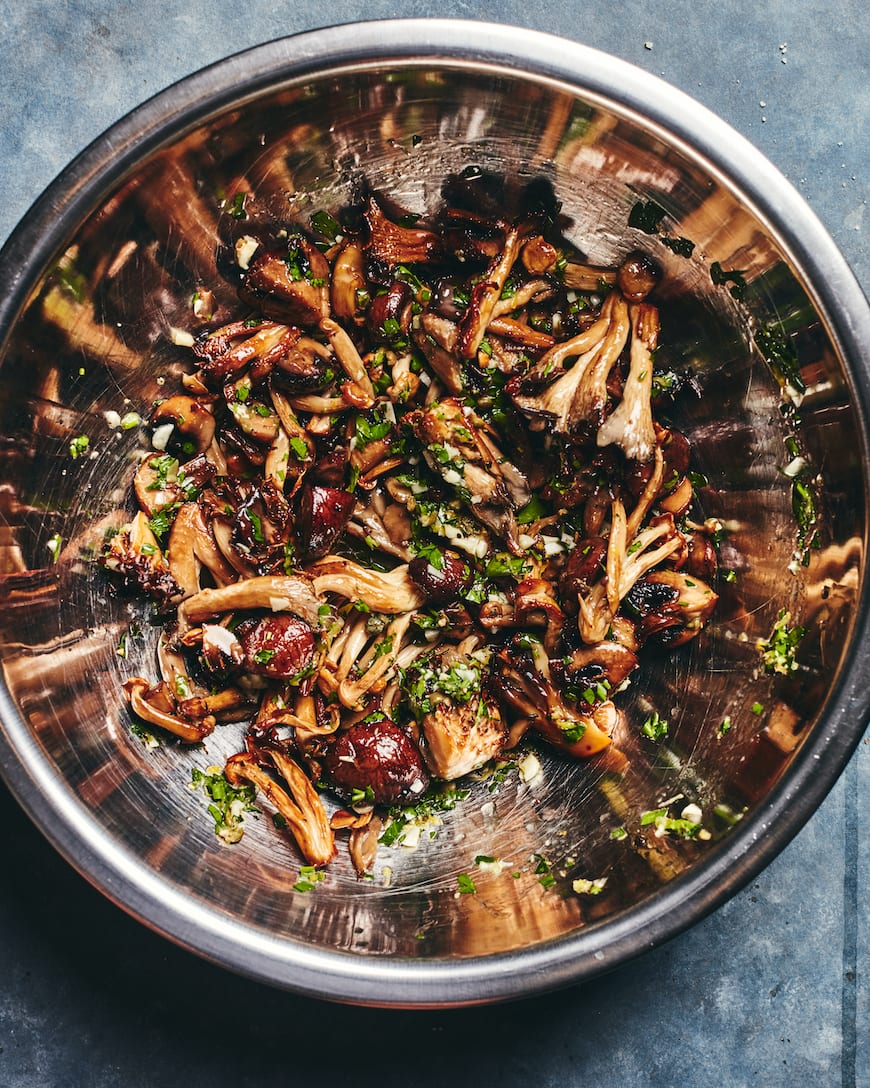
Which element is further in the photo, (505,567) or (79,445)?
(505,567)

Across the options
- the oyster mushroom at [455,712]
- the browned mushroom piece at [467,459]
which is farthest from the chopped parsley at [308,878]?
the browned mushroom piece at [467,459]

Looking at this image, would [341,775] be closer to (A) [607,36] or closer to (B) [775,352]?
(B) [775,352]

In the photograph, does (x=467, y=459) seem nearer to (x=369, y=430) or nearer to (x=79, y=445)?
(x=369, y=430)

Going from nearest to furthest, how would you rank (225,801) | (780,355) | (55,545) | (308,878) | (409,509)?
(780,355) → (55,545) → (308,878) → (225,801) → (409,509)

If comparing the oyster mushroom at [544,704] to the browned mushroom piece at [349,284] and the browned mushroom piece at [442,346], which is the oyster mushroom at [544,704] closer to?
the browned mushroom piece at [442,346]

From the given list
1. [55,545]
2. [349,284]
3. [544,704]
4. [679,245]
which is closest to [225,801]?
A: [55,545]

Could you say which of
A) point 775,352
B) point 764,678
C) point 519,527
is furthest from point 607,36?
point 764,678
